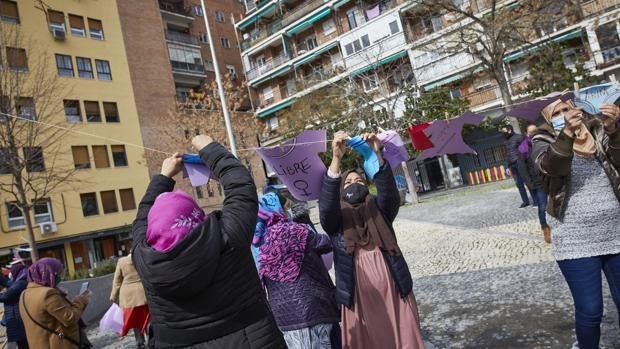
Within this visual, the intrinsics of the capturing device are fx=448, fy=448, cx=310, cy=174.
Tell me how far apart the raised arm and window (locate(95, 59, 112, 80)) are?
3350 centimetres

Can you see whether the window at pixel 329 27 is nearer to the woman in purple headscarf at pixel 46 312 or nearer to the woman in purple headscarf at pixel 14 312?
the woman in purple headscarf at pixel 14 312

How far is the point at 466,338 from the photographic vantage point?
4309mm

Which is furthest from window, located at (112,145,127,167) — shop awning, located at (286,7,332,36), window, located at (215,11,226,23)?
window, located at (215,11,226,23)

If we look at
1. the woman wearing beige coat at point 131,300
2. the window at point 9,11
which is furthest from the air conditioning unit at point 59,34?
the woman wearing beige coat at point 131,300

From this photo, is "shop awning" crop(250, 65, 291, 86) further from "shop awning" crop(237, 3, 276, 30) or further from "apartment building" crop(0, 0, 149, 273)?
"apartment building" crop(0, 0, 149, 273)

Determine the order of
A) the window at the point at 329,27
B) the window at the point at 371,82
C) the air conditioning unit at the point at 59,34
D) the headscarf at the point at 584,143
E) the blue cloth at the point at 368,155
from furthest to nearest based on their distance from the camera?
the window at the point at 329,27, the air conditioning unit at the point at 59,34, the window at the point at 371,82, the blue cloth at the point at 368,155, the headscarf at the point at 584,143

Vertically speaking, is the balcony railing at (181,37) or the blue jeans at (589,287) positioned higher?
the balcony railing at (181,37)

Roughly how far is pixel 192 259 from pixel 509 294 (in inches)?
179

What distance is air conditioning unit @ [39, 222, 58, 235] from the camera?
26203 mm

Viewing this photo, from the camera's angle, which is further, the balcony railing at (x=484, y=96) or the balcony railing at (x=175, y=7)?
the balcony railing at (x=175, y=7)

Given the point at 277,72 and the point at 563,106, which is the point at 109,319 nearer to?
the point at 563,106

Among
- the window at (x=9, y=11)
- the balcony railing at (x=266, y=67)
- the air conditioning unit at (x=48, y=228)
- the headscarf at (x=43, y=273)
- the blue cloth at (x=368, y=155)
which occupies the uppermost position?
the window at (x=9, y=11)

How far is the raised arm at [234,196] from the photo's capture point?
204cm

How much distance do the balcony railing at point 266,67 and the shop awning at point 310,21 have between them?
2.32m
